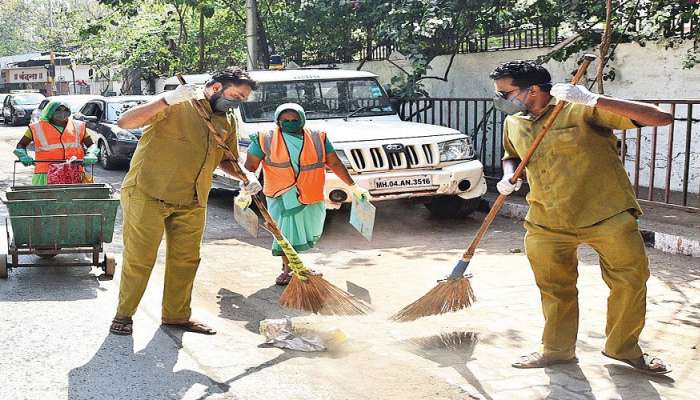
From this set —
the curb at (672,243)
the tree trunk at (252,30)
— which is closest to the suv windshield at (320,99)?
the curb at (672,243)

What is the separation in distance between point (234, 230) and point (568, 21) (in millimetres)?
5087

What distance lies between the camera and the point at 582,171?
15.8ft

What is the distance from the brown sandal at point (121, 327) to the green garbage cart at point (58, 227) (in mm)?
1891

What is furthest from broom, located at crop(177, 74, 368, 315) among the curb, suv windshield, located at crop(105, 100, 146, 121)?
suv windshield, located at crop(105, 100, 146, 121)

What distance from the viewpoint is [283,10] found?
62.1ft

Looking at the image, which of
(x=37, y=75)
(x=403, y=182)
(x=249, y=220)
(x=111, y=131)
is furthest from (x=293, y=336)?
(x=37, y=75)

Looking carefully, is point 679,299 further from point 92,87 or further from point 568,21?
point 92,87

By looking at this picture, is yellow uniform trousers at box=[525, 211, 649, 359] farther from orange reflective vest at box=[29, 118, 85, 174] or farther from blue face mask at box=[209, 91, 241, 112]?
orange reflective vest at box=[29, 118, 85, 174]

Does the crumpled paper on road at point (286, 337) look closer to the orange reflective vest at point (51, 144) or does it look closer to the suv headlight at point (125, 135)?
the orange reflective vest at point (51, 144)

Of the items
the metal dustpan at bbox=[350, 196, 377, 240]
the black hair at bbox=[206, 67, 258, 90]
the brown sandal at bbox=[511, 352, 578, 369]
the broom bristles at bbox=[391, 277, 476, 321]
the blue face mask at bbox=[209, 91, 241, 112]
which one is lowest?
the brown sandal at bbox=[511, 352, 578, 369]

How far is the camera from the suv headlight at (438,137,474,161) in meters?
10.0

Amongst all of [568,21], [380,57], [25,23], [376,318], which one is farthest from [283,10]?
[25,23]

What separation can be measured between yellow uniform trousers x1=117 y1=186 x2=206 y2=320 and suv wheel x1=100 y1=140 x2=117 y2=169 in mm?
11601

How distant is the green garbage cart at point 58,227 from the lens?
7.35 m
